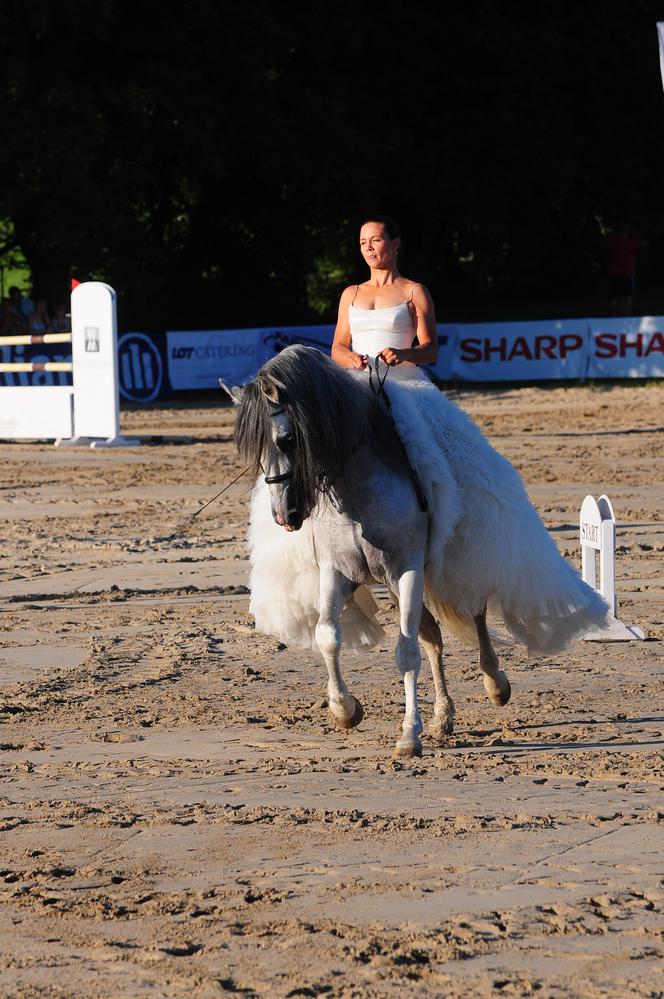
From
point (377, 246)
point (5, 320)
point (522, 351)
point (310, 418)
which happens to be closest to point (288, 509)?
point (310, 418)

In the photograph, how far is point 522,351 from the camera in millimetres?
30312

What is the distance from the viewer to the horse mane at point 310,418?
6.12m

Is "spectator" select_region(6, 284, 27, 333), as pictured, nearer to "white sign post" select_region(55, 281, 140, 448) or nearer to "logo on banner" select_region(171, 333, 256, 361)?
"logo on banner" select_region(171, 333, 256, 361)

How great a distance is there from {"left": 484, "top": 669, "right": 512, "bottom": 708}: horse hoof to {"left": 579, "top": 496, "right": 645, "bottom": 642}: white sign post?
1.23 metres

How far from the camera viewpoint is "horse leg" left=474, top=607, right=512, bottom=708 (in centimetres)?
716

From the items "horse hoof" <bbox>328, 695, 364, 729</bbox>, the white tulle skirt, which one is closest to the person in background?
the white tulle skirt

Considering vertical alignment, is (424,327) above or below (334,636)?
above

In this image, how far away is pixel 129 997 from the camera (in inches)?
156

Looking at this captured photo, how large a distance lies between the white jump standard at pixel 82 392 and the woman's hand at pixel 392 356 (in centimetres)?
1322

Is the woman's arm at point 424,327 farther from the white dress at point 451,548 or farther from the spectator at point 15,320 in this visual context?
the spectator at point 15,320

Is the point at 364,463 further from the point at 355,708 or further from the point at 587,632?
the point at 587,632

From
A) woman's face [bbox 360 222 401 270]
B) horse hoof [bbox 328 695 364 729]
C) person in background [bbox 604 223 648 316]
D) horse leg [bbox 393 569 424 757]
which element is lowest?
horse hoof [bbox 328 695 364 729]

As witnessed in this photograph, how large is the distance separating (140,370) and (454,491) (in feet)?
73.7

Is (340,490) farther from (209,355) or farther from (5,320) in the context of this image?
(5,320)
